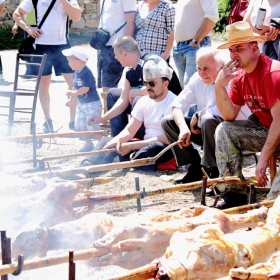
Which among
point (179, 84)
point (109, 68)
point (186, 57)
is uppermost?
point (186, 57)

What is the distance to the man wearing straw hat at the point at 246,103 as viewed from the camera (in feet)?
14.9

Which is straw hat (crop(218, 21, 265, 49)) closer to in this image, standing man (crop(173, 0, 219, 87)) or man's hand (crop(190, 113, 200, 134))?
man's hand (crop(190, 113, 200, 134))

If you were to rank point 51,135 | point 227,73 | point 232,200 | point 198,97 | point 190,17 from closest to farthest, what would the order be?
1. point 227,73
2. point 232,200
3. point 198,97
4. point 51,135
5. point 190,17

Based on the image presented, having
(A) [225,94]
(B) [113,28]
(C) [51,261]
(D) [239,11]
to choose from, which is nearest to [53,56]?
(B) [113,28]

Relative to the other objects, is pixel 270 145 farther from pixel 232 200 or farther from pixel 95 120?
pixel 95 120

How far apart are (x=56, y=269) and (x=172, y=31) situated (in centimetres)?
436

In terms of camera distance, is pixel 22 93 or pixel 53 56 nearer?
pixel 22 93

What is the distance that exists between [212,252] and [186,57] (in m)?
4.70

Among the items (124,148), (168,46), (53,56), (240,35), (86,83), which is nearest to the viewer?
(240,35)

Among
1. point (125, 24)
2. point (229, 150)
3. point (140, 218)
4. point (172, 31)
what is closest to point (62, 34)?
point (125, 24)

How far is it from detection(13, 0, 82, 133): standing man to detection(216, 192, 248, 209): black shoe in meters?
3.59

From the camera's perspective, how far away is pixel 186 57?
23.1 feet

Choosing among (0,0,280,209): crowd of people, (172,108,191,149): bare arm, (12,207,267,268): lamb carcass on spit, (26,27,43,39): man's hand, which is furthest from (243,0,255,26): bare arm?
(12,207,267,268): lamb carcass on spit

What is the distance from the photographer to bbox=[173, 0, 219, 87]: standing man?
6.85m
